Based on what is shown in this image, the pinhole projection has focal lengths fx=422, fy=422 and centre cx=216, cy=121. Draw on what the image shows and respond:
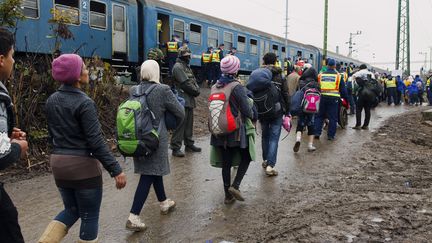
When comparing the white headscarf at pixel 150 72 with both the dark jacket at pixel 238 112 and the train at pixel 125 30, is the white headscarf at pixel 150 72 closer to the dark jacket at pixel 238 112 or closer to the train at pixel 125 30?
the dark jacket at pixel 238 112

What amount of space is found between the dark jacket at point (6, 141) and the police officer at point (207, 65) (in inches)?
615

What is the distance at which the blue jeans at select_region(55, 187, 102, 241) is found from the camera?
10.0ft

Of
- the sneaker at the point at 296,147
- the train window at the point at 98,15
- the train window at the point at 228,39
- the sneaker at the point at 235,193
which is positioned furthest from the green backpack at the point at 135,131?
the train window at the point at 228,39

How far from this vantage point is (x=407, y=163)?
734 cm

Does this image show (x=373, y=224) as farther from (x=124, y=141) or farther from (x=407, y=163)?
(x=407, y=163)

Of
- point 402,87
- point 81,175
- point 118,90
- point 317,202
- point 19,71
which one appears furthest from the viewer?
point 402,87

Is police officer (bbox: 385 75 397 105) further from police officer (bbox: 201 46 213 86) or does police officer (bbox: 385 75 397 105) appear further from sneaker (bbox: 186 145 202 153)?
sneaker (bbox: 186 145 202 153)

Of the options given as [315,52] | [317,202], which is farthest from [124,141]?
[315,52]

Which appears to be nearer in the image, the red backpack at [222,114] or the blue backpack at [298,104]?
the red backpack at [222,114]

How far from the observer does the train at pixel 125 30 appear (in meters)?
11.0

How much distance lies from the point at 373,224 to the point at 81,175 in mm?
2782

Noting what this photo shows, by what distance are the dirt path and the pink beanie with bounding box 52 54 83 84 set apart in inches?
66.6

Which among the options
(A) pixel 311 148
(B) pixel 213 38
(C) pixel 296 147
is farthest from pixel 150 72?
(B) pixel 213 38

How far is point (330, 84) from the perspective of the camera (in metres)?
8.94
